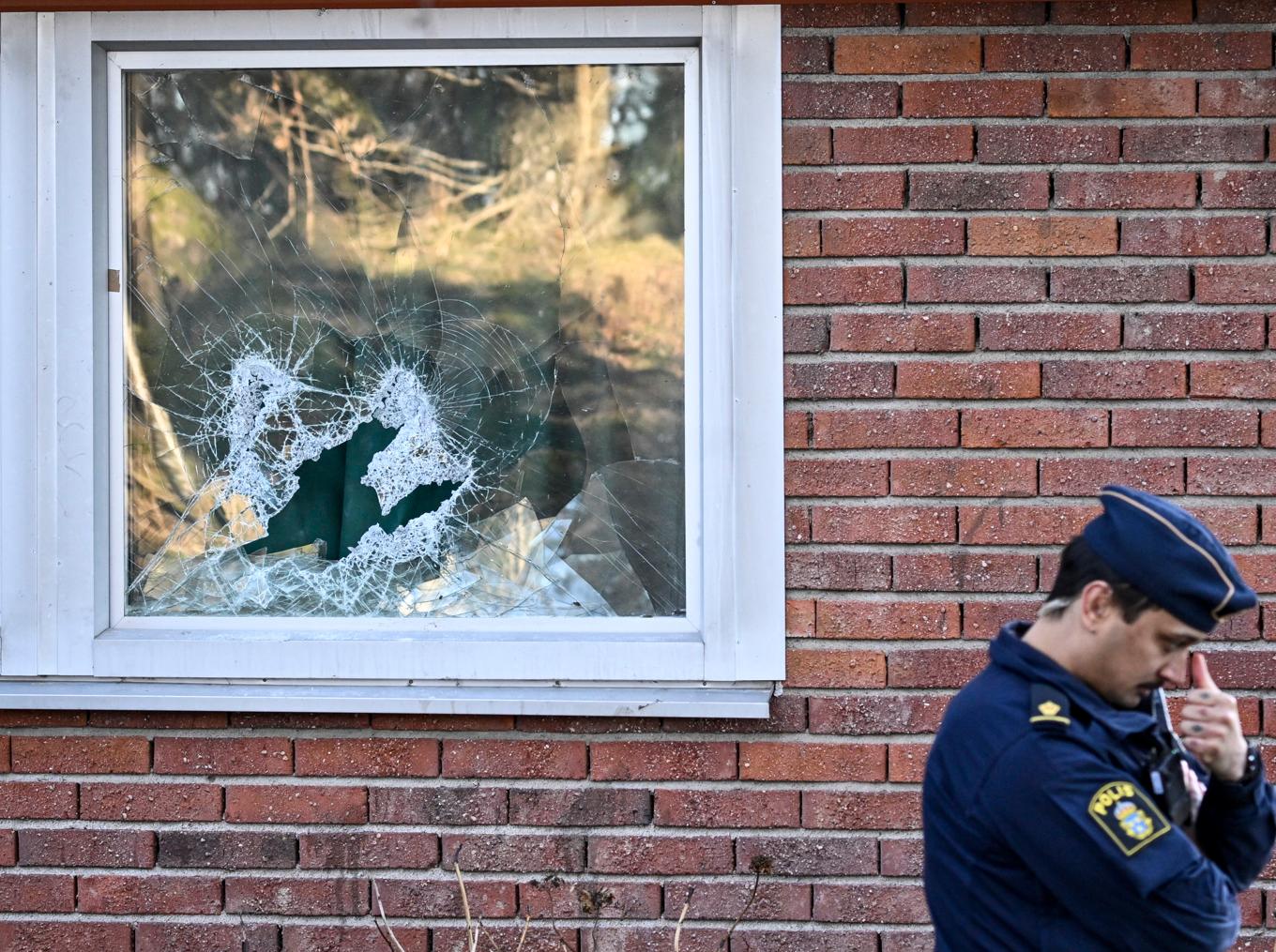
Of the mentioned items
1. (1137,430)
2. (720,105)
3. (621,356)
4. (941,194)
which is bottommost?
(1137,430)

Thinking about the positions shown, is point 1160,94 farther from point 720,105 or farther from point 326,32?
point 326,32

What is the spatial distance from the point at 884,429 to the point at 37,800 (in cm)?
223

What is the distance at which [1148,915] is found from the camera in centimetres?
142

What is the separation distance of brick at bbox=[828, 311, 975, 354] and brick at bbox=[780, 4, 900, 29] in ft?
2.26

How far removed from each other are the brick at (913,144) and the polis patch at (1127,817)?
5.56ft

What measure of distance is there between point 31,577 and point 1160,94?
2.92 m

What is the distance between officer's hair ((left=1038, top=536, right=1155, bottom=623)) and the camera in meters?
1.52

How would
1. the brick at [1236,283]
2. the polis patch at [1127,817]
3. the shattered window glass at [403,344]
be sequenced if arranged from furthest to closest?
the shattered window glass at [403,344], the brick at [1236,283], the polis patch at [1127,817]

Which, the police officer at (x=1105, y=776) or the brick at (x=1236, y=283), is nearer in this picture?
the police officer at (x=1105, y=776)

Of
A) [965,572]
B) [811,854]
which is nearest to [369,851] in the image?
[811,854]

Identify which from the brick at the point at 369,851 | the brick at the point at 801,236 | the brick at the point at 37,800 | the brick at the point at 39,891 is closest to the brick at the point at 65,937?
the brick at the point at 39,891

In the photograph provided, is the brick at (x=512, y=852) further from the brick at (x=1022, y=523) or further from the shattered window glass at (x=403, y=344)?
the brick at (x=1022, y=523)

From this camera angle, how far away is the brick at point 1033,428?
2.67 m

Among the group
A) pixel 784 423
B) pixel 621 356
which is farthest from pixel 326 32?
pixel 784 423
